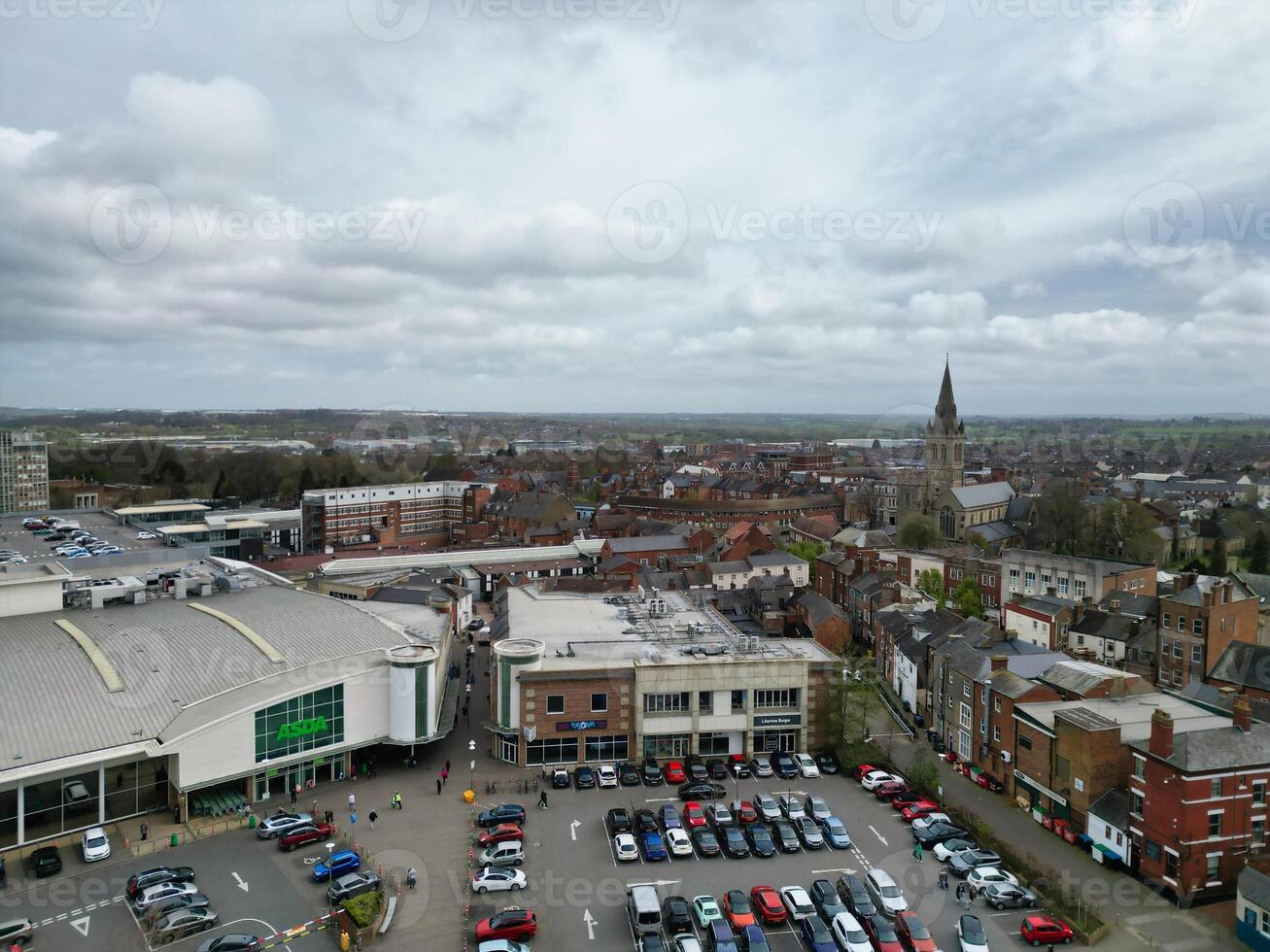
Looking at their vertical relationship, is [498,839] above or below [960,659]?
below

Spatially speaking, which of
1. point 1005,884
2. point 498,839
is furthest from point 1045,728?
point 498,839

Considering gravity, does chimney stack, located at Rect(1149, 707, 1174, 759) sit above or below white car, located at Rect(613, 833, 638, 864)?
above

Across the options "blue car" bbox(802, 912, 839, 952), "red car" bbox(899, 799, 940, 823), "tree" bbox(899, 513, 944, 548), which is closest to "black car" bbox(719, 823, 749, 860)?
"blue car" bbox(802, 912, 839, 952)

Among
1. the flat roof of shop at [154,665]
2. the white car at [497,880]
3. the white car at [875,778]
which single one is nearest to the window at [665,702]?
the white car at [875,778]

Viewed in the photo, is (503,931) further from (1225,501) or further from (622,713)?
(1225,501)

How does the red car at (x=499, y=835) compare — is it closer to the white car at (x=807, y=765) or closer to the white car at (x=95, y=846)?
the white car at (x=95, y=846)

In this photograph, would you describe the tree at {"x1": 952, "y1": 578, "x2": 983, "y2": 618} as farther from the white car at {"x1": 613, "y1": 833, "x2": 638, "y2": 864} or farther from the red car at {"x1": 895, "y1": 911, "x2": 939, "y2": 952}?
the white car at {"x1": 613, "y1": 833, "x2": 638, "y2": 864}
